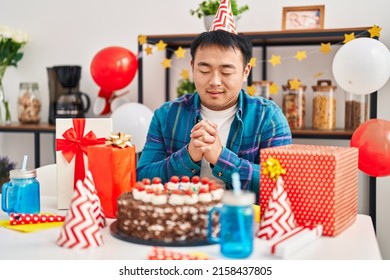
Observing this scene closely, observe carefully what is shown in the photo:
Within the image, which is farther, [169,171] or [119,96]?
[119,96]

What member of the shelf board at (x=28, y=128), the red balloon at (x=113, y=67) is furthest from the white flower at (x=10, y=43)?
the red balloon at (x=113, y=67)

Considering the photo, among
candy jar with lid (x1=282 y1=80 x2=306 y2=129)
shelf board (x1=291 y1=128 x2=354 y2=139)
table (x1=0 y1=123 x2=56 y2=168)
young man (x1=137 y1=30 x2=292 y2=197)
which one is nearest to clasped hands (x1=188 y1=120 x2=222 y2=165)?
young man (x1=137 y1=30 x2=292 y2=197)

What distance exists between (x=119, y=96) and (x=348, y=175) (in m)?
2.40

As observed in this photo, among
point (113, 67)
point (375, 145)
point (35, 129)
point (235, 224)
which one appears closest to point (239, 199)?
point (235, 224)

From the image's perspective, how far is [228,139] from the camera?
70.7 inches

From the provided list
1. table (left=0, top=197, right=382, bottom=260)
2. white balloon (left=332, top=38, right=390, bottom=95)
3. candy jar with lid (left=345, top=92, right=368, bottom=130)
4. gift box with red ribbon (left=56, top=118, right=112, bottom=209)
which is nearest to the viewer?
table (left=0, top=197, right=382, bottom=260)

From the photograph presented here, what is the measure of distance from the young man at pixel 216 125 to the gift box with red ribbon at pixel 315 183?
316mm

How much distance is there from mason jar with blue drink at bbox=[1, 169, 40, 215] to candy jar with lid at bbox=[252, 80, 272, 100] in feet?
6.20

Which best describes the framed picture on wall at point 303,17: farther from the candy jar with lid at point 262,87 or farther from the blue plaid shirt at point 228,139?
the blue plaid shirt at point 228,139

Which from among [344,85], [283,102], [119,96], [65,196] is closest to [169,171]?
[65,196]

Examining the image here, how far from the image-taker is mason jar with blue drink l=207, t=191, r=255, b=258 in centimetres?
96

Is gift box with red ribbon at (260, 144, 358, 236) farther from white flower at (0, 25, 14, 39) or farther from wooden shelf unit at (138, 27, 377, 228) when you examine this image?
white flower at (0, 25, 14, 39)

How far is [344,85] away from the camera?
107 inches

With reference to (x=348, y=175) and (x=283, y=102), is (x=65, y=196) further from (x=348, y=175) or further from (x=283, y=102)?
(x=283, y=102)
